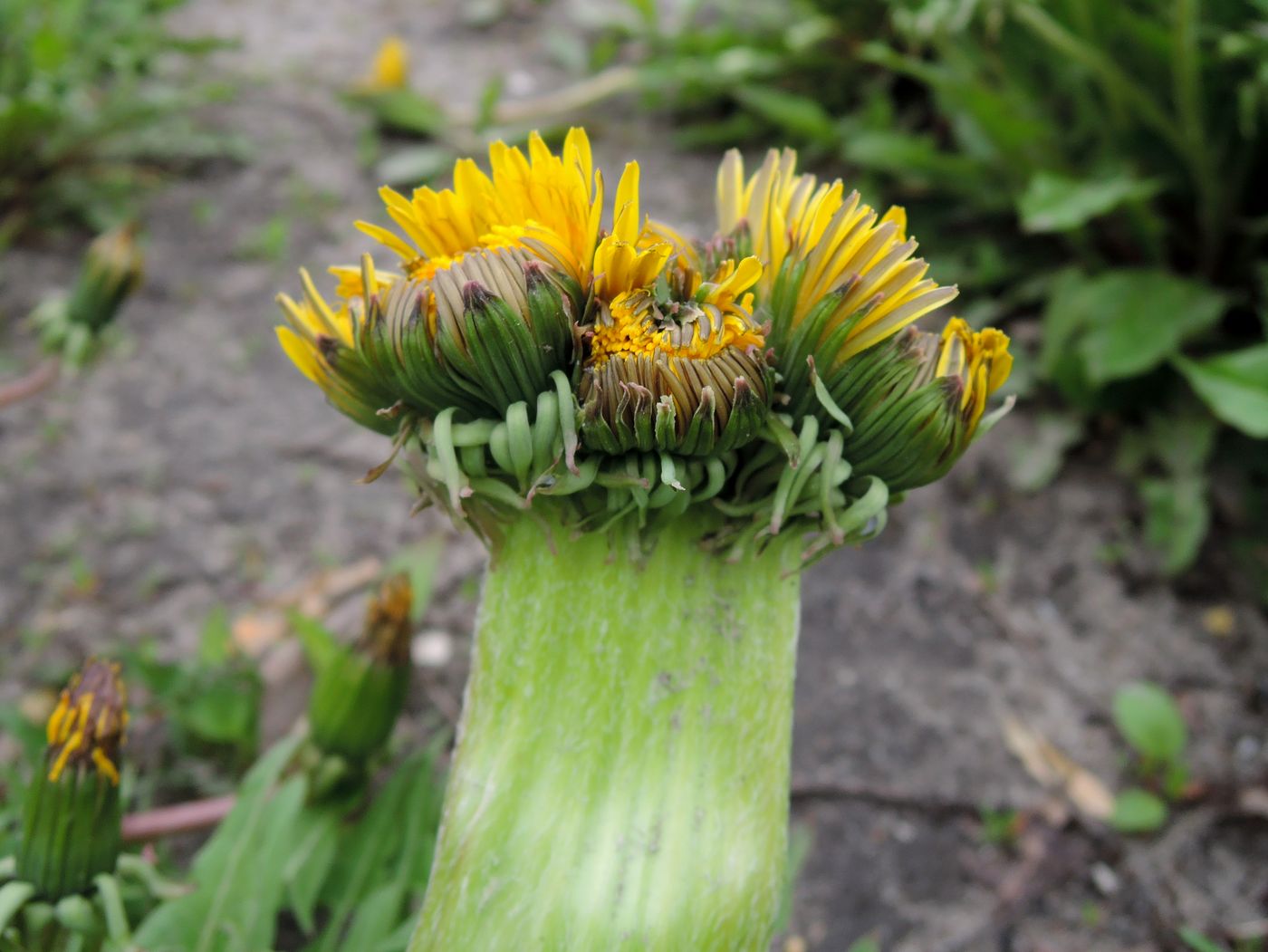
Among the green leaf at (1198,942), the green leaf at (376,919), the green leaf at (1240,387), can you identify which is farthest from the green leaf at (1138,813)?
the green leaf at (376,919)

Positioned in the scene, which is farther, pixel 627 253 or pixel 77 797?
pixel 77 797

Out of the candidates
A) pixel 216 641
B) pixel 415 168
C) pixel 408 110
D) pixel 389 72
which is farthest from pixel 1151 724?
pixel 389 72

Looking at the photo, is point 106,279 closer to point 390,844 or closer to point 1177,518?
point 390,844

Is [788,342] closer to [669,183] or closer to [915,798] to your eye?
[915,798]

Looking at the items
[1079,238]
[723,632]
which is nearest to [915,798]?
[723,632]

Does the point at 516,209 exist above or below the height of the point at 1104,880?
above

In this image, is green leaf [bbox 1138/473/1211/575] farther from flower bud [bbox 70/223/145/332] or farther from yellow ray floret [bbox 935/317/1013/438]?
flower bud [bbox 70/223/145/332]

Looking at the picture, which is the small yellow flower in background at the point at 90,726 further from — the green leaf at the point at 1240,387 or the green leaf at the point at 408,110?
the green leaf at the point at 408,110
